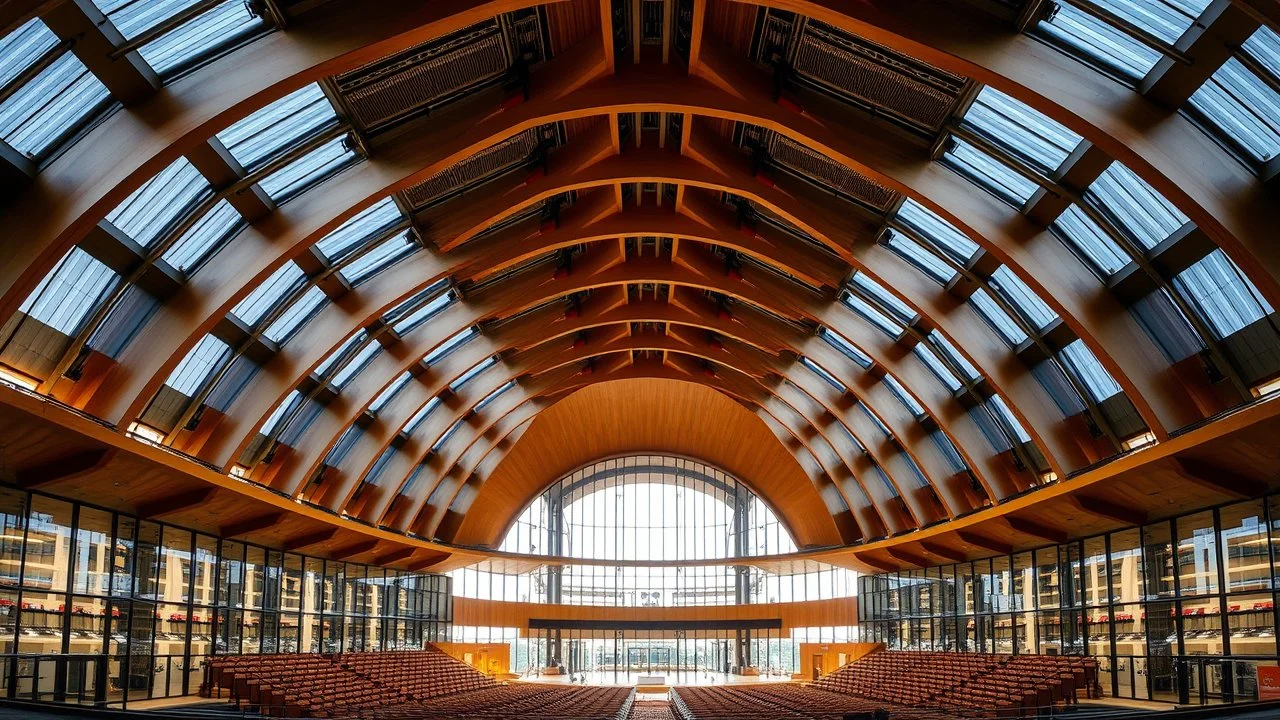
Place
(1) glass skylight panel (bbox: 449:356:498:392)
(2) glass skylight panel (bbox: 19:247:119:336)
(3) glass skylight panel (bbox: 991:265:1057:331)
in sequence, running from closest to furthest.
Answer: (2) glass skylight panel (bbox: 19:247:119:336) → (3) glass skylight panel (bbox: 991:265:1057:331) → (1) glass skylight panel (bbox: 449:356:498:392)

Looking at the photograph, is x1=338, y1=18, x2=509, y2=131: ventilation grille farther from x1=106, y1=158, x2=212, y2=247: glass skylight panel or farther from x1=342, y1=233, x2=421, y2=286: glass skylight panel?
x1=342, y1=233, x2=421, y2=286: glass skylight panel

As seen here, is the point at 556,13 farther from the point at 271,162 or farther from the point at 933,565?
the point at 933,565

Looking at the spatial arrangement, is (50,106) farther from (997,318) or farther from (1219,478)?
(1219,478)

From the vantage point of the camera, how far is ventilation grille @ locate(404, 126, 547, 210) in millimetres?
21219

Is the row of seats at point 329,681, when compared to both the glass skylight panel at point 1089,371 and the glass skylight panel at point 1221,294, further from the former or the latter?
the glass skylight panel at point 1221,294

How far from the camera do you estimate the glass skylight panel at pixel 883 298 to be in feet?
87.7

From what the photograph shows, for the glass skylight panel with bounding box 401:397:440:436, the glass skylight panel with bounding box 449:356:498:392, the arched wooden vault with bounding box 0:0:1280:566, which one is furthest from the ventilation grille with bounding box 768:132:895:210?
the glass skylight panel with bounding box 401:397:440:436

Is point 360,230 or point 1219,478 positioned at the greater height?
point 360,230

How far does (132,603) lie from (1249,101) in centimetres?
2638

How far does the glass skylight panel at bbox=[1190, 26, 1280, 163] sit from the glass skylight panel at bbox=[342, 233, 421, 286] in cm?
1745

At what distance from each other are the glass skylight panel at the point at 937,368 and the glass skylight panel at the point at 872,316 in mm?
844

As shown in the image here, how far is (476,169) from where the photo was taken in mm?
21734

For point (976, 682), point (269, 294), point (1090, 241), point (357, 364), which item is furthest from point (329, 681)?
point (1090, 241)

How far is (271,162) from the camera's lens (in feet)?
57.8
